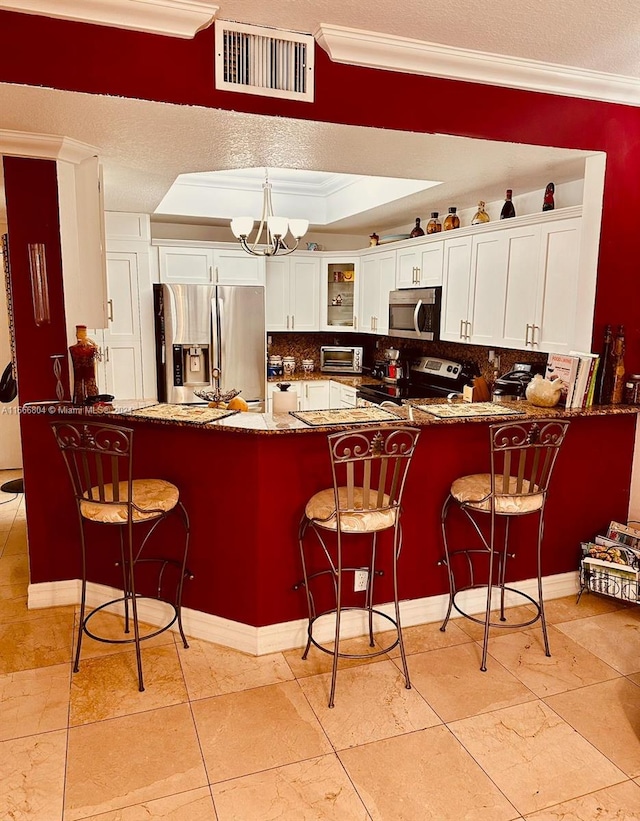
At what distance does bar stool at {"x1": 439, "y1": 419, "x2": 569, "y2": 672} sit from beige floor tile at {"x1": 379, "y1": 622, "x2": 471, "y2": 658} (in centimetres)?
5

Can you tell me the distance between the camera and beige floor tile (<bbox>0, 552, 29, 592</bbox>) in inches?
134

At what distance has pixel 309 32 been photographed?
244 centimetres

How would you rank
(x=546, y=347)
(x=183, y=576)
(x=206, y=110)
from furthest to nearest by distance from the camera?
(x=546, y=347)
(x=183, y=576)
(x=206, y=110)

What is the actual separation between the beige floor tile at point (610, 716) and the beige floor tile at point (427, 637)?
21.1 inches

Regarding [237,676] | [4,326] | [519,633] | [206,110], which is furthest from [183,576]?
[4,326]

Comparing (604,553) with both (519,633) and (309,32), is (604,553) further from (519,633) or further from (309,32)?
(309,32)

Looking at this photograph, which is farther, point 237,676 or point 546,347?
point 546,347

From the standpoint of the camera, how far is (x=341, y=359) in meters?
6.37

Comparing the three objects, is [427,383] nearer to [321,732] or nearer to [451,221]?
[451,221]

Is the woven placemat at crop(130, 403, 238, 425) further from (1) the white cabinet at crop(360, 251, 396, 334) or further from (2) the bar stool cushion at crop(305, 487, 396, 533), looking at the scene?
(1) the white cabinet at crop(360, 251, 396, 334)

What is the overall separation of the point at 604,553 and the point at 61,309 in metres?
3.04

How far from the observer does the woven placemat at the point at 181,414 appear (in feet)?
8.61

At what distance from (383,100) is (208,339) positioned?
3.06 m

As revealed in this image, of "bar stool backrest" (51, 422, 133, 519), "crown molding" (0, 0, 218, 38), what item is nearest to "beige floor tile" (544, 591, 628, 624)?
"bar stool backrest" (51, 422, 133, 519)
